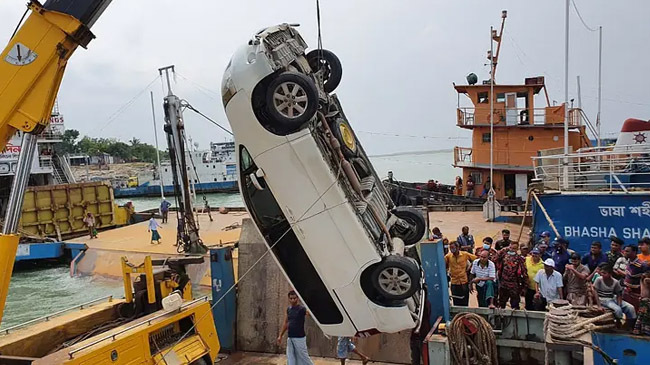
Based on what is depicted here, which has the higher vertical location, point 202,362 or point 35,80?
point 35,80

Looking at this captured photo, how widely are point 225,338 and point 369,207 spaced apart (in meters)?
3.91

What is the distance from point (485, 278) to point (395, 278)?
309cm

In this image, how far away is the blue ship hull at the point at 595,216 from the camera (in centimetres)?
1049

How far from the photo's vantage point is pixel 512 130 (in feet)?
63.9

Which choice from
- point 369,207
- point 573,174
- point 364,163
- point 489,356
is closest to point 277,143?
point 369,207

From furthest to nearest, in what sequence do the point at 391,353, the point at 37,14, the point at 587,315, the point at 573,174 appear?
the point at 573,174, the point at 391,353, the point at 587,315, the point at 37,14

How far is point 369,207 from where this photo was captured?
542cm

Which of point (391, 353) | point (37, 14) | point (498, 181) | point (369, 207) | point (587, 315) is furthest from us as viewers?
point (498, 181)

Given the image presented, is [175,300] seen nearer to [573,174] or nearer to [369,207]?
[369,207]

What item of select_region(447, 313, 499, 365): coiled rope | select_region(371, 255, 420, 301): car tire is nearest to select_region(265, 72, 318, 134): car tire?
select_region(371, 255, 420, 301): car tire

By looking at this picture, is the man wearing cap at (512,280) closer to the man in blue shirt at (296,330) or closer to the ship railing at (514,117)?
the man in blue shirt at (296,330)

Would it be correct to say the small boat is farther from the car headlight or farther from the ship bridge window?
the car headlight

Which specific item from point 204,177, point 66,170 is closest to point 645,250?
point 66,170

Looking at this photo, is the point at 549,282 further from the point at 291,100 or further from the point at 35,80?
the point at 35,80
